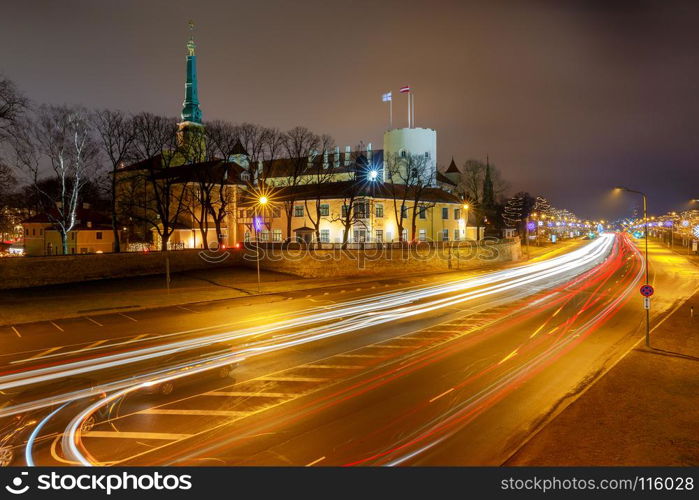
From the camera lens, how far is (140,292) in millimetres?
31031

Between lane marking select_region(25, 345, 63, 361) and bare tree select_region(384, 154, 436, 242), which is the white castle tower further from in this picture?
lane marking select_region(25, 345, 63, 361)

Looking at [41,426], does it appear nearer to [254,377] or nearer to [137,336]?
[254,377]

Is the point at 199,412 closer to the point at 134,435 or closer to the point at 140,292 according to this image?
the point at 134,435

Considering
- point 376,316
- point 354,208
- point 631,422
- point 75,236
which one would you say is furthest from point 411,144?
point 631,422

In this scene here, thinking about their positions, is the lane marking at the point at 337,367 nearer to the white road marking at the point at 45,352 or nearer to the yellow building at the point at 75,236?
the white road marking at the point at 45,352

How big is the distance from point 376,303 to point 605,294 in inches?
707

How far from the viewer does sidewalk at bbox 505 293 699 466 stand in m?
8.52
